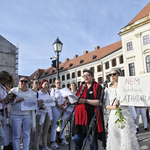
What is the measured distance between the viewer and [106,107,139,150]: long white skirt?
132 inches

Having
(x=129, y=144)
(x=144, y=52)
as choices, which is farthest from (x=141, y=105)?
(x=144, y=52)

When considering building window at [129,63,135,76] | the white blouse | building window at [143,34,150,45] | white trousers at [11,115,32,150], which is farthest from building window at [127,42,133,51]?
white trousers at [11,115,32,150]

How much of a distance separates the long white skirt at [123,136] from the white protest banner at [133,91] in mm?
264

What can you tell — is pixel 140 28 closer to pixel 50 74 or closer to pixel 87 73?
pixel 87 73

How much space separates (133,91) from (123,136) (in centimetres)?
90

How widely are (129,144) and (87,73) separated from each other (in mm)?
1607

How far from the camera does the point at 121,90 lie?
3.44 metres

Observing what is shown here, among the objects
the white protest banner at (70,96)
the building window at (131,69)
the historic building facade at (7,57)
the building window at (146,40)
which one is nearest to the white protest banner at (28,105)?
the white protest banner at (70,96)

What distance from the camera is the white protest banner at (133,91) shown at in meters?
3.32

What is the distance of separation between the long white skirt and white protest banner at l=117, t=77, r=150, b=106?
0.87 feet

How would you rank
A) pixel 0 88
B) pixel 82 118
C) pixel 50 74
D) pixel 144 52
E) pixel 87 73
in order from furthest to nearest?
pixel 50 74
pixel 144 52
pixel 0 88
pixel 87 73
pixel 82 118

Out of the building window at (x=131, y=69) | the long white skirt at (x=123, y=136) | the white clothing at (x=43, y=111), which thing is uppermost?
the building window at (x=131, y=69)

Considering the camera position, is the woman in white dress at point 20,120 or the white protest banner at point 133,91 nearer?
the white protest banner at point 133,91

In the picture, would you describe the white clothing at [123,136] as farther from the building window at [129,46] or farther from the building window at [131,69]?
the building window at [129,46]
